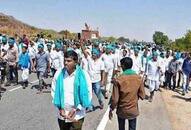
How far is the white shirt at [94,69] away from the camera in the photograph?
44.2ft

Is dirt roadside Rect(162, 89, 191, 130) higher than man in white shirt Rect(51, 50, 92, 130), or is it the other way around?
man in white shirt Rect(51, 50, 92, 130)

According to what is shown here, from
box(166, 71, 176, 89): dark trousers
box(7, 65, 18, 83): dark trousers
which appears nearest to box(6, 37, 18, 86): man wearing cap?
box(7, 65, 18, 83): dark trousers

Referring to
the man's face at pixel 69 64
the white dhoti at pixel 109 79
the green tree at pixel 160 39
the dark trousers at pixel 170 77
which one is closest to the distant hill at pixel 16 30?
the green tree at pixel 160 39

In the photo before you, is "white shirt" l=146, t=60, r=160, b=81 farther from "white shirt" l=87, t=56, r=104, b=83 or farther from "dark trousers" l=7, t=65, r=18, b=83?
"dark trousers" l=7, t=65, r=18, b=83

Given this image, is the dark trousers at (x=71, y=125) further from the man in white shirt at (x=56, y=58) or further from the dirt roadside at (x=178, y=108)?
the man in white shirt at (x=56, y=58)

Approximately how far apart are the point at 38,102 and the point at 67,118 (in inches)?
317

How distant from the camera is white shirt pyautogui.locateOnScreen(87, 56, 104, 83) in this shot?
44.2 feet

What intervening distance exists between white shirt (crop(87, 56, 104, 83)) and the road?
0.98m

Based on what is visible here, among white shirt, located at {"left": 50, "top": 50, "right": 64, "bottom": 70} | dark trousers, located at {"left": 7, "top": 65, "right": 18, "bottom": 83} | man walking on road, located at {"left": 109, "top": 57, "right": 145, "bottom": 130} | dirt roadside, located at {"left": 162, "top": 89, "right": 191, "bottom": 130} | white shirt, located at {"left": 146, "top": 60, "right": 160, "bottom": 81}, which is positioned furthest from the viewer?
dark trousers, located at {"left": 7, "top": 65, "right": 18, "bottom": 83}

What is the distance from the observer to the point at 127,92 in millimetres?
7867

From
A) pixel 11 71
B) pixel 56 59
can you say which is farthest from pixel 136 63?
pixel 11 71

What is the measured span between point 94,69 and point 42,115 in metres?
2.23

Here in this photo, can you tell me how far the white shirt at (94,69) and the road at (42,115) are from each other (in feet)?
3.23

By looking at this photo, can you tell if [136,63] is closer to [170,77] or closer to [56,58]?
[56,58]
